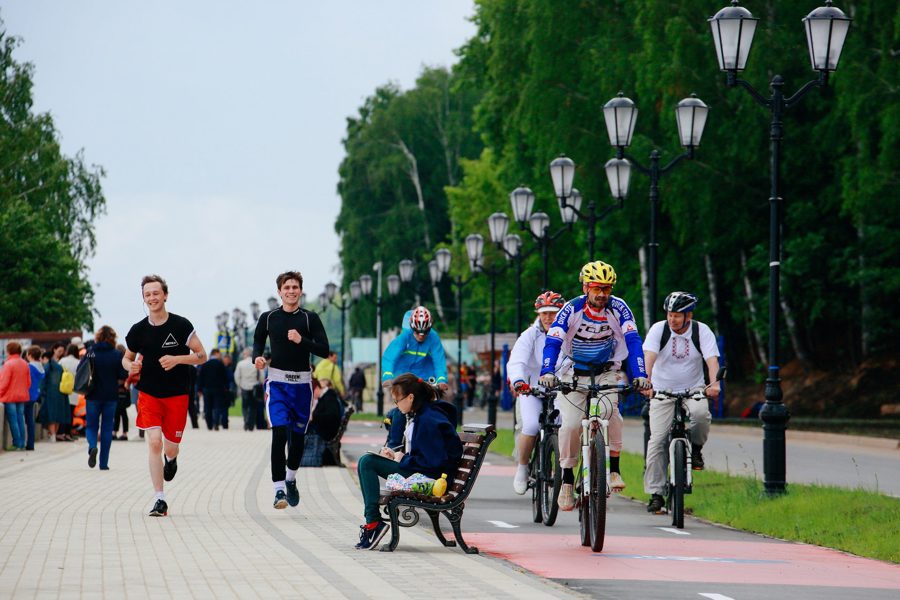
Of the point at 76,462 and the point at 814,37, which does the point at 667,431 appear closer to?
the point at 814,37

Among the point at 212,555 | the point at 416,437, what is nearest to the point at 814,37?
the point at 416,437

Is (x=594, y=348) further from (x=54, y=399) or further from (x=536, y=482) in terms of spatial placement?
(x=54, y=399)

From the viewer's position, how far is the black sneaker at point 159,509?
1357 cm

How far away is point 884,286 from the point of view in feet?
132

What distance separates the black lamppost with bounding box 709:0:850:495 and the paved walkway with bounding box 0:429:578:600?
3917 millimetres

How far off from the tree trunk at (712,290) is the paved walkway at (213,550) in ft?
99.3

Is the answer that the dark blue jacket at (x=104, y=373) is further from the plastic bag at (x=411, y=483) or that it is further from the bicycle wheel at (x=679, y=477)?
the plastic bag at (x=411, y=483)

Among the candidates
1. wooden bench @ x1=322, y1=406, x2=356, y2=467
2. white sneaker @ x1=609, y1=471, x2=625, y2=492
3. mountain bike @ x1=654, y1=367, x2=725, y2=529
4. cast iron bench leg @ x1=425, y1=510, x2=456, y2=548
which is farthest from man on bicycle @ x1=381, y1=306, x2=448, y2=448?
wooden bench @ x1=322, y1=406, x2=356, y2=467

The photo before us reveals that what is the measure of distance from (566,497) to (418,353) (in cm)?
267

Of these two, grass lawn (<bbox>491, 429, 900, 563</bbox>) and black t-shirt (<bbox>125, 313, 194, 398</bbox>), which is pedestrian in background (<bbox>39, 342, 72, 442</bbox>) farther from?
black t-shirt (<bbox>125, 313, 194, 398</bbox>)

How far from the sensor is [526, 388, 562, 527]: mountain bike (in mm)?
13500

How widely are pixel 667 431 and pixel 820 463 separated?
10033 mm

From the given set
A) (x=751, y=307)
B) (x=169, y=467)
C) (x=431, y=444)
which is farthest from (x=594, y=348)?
(x=751, y=307)


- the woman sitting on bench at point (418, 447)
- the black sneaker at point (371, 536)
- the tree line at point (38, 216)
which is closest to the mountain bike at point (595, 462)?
the woman sitting on bench at point (418, 447)
